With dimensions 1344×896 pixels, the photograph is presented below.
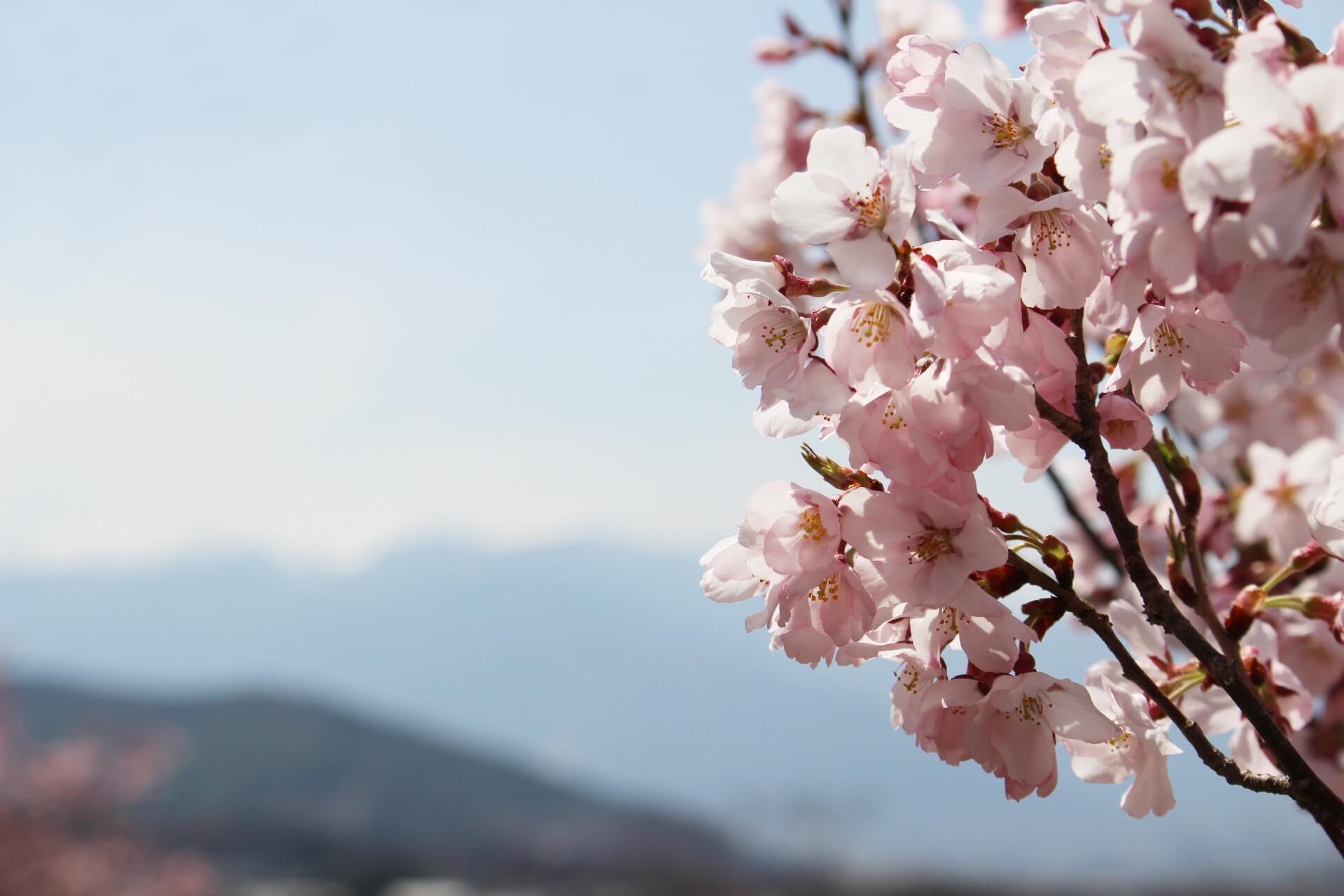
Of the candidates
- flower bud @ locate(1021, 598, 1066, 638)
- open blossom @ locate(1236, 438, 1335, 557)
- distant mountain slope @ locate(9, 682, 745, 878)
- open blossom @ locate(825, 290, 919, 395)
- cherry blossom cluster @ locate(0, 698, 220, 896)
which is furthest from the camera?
distant mountain slope @ locate(9, 682, 745, 878)

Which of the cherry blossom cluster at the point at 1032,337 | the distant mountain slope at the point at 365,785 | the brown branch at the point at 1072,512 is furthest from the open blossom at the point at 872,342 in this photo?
the distant mountain slope at the point at 365,785

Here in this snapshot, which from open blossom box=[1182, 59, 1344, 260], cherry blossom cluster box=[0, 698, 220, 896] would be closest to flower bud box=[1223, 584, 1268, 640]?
open blossom box=[1182, 59, 1344, 260]

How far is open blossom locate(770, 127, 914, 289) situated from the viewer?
53 centimetres

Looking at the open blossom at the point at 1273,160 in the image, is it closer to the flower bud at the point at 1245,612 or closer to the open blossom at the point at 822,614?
the open blossom at the point at 822,614

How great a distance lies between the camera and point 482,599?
95688mm

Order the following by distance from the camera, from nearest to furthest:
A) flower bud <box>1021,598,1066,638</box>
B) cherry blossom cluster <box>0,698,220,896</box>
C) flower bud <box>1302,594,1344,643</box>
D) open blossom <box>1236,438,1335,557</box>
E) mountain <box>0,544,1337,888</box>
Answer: flower bud <box>1021,598,1066,638</box>, flower bud <box>1302,594,1344,643</box>, open blossom <box>1236,438,1335,557</box>, cherry blossom cluster <box>0,698,220,896</box>, mountain <box>0,544,1337,888</box>

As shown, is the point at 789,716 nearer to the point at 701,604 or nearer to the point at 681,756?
the point at 681,756

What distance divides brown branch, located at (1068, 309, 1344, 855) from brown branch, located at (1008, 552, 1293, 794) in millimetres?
16

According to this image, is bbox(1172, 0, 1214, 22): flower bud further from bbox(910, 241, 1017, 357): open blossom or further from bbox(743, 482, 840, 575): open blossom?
bbox(743, 482, 840, 575): open blossom

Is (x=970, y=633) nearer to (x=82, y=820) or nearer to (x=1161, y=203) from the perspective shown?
(x=1161, y=203)

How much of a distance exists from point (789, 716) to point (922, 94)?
259ft

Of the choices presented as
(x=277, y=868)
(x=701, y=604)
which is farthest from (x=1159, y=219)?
(x=701, y=604)

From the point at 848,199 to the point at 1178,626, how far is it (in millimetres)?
305

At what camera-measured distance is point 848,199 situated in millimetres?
556
